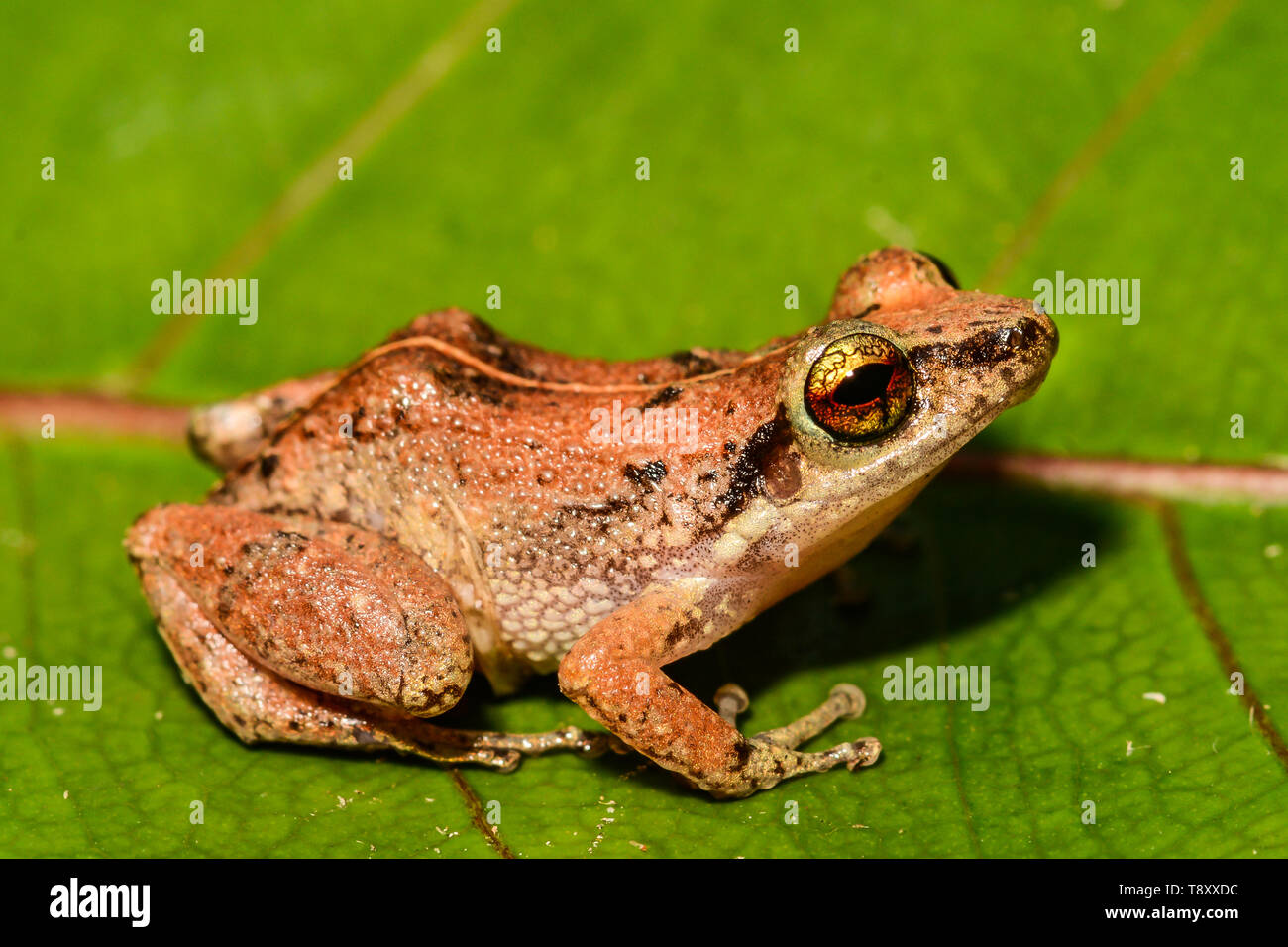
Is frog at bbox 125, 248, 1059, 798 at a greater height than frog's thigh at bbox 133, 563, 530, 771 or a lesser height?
greater

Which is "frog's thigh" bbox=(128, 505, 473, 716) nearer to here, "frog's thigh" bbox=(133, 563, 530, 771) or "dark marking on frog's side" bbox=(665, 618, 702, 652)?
"frog's thigh" bbox=(133, 563, 530, 771)

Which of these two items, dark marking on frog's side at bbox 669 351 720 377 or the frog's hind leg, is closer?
the frog's hind leg

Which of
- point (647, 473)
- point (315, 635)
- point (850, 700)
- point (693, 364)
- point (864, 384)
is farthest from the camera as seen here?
point (693, 364)

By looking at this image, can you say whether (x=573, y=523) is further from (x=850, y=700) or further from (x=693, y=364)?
(x=850, y=700)

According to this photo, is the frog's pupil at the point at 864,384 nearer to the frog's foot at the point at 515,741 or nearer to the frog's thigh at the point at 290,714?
the frog's foot at the point at 515,741

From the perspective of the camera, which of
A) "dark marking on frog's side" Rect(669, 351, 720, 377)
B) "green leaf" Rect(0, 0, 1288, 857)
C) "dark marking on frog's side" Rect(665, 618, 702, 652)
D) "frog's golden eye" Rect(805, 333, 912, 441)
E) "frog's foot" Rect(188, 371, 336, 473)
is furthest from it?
"frog's foot" Rect(188, 371, 336, 473)

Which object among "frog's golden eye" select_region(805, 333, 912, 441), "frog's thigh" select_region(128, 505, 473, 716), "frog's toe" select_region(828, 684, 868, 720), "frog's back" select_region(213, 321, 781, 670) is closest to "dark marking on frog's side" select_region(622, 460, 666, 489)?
"frog's back" select_region(213, 321, 781, 670)

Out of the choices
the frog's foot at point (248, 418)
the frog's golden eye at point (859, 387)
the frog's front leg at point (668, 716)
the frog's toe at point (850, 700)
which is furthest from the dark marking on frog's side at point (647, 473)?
the frog's foot at point (248, 418)

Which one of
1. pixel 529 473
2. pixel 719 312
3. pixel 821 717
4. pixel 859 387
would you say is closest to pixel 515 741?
pixel 529 473
